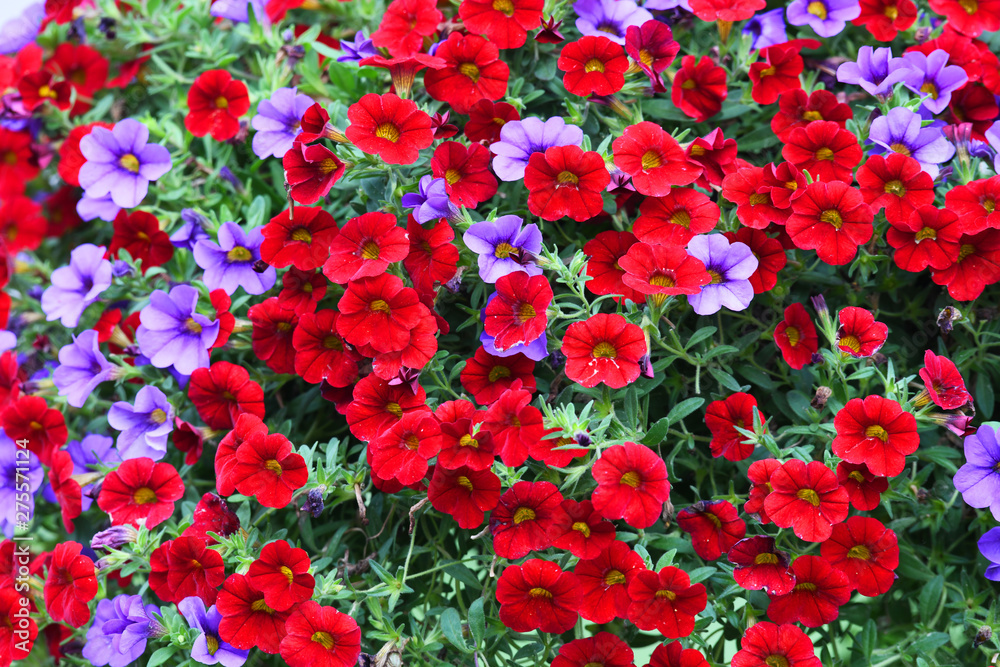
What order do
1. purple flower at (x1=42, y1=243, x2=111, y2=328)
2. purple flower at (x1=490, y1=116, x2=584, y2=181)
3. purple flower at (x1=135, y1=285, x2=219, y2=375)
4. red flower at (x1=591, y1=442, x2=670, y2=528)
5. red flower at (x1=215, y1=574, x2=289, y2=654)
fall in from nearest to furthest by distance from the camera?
red flower at (x1=591, y1=442, x2=670, y2=528), red flower at (x1=215, y1=574, x2=289, y2=654), purple flower at (x1=490, y1=116, x2=584, y2=181), purple flower at (x1=135, y1=285, x2=219, y2=375), purple flower at (x1=42, y1=243, x2=111, y2=328)

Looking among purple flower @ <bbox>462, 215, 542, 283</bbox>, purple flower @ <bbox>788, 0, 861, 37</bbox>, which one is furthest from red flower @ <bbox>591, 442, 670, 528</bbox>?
purple flower @ <bbox>788, 0, 861, 37</bbox>

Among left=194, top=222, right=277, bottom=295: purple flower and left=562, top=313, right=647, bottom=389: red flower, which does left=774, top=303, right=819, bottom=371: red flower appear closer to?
left=562, top=313, right=647, bottom=389: red flower

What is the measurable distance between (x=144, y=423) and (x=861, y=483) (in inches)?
44.8

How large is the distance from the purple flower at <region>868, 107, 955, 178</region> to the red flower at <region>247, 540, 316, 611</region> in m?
1.06

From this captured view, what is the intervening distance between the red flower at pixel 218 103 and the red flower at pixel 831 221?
1.01 meters

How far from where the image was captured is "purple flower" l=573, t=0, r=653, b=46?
1.41m

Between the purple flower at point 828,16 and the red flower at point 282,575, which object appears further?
the purple flower at point 828,16

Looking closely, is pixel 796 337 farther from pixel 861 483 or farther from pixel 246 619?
pixel 246 619

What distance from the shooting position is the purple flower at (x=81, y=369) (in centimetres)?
145

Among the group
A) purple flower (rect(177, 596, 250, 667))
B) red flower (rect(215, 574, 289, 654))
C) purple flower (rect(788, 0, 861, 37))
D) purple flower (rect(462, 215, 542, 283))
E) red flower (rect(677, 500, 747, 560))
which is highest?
purple flower (rect(788, 0, 861, 37))

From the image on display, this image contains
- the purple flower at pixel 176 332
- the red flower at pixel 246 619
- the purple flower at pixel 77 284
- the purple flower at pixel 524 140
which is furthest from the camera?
the purple flower at pixel 77 284

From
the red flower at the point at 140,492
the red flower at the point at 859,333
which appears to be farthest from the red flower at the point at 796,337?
the red flower at the point at 140,492

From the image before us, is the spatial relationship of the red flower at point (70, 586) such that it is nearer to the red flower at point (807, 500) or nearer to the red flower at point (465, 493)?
the red flower at point (465, 493)

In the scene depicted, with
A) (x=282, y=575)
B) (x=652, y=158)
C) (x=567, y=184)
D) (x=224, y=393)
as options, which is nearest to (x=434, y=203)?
(x=567, y=184)
